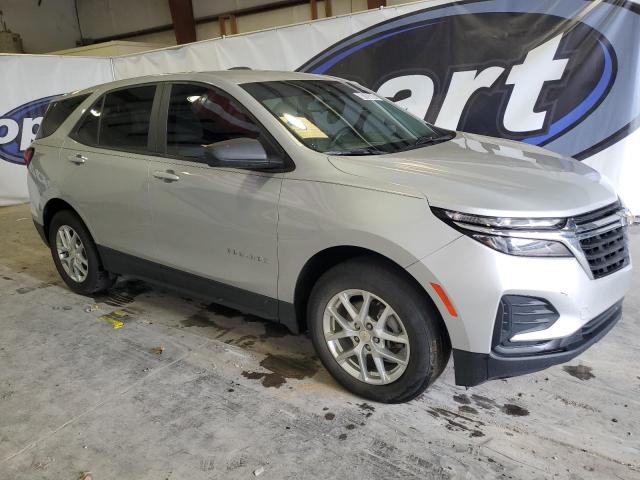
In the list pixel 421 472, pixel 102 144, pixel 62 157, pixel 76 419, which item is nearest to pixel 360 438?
pixel 421 472

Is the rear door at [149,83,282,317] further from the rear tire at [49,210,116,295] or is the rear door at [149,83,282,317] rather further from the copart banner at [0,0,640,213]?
the copart banner at [0,0,640,213]

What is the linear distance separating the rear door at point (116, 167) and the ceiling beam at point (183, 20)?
10839 mm

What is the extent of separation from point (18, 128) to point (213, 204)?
24.1 feet

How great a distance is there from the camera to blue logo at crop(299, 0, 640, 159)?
5.07 metres

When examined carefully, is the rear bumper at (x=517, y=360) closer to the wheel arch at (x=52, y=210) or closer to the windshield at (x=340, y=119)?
the windshield at (x=340, y=119)

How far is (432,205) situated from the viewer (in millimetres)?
2127

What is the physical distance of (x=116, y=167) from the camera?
11.1 ft

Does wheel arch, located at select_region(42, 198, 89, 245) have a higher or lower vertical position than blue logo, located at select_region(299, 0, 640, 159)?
lower

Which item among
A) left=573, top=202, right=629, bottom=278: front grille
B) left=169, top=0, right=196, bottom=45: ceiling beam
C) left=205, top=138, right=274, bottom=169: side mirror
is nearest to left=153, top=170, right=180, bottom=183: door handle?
left=205, top=138, right=274, bottom=169: side mirror

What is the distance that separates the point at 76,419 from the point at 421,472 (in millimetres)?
1683

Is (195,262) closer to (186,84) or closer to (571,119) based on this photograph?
(186,84)

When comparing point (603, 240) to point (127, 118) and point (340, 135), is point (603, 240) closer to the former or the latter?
point (340, 135)

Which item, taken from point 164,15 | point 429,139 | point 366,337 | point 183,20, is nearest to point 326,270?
point 366,337

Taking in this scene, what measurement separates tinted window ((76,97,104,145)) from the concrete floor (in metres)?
1.35
